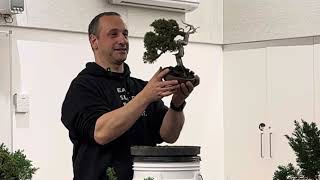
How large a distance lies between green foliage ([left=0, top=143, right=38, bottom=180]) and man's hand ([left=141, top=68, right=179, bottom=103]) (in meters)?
0.55

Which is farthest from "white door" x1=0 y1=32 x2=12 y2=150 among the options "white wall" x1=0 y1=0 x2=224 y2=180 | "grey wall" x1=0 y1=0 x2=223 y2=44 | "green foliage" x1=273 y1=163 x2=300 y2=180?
"green foliage" x1=273 y1=163 x2=300 y2=180

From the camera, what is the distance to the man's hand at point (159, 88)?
1.47 metres

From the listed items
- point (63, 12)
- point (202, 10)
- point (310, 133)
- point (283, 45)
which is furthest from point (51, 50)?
point (310, 133)

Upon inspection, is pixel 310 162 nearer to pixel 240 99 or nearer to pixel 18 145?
pixel 18 145

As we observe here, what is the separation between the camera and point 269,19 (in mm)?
4676

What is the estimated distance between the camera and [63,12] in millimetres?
3781

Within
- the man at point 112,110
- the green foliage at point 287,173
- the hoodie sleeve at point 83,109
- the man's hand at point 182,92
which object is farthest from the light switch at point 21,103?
the green foliage at point 287,173

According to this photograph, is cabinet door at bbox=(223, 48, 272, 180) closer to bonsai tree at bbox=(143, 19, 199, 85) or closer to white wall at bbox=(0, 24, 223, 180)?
white wall at bbox=(0, 24, 223, 180)

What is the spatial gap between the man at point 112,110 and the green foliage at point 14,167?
1.76ft

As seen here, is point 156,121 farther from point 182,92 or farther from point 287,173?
point 287,173

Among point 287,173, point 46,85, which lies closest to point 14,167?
point 287,173

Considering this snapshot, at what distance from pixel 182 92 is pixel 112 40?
1.10ft

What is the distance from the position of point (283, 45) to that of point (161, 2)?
1157 millimetres

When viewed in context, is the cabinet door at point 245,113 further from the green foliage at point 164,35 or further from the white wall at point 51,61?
the green foliage at point 164,35
